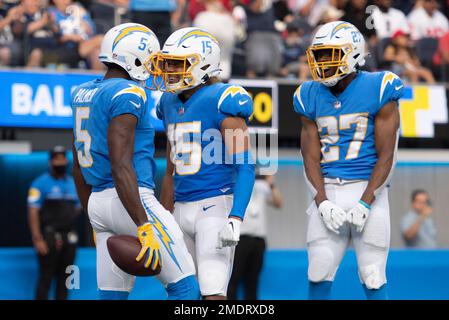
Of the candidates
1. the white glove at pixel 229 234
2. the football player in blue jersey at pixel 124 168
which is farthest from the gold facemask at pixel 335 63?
the white glove at pixel 229 234

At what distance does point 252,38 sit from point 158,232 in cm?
672

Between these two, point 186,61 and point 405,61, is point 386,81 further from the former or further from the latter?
point 405,61

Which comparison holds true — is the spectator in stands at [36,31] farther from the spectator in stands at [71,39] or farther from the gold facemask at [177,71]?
the gold facemask at [177,71]

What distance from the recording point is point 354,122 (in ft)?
21.5

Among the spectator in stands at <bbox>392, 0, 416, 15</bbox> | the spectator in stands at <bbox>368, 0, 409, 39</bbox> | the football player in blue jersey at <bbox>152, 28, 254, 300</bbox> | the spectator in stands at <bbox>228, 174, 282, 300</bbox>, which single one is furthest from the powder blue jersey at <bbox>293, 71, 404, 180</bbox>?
the spectator in stands at <bbox>392, 0, 416, 15</bbox>

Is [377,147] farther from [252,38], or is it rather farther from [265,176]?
[252,38]

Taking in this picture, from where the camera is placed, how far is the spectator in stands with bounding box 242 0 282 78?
39.0 feet

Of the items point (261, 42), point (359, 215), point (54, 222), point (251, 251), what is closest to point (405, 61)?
point (261, 42)

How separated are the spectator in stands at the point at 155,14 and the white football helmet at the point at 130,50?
17.2 ft

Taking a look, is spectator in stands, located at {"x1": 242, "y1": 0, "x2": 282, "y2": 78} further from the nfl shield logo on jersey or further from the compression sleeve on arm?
the compression sleeve on arm

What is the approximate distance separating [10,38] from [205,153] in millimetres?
5739

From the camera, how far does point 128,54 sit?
5883mm

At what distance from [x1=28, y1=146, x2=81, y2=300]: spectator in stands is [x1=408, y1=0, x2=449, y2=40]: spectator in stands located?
5.17 m
